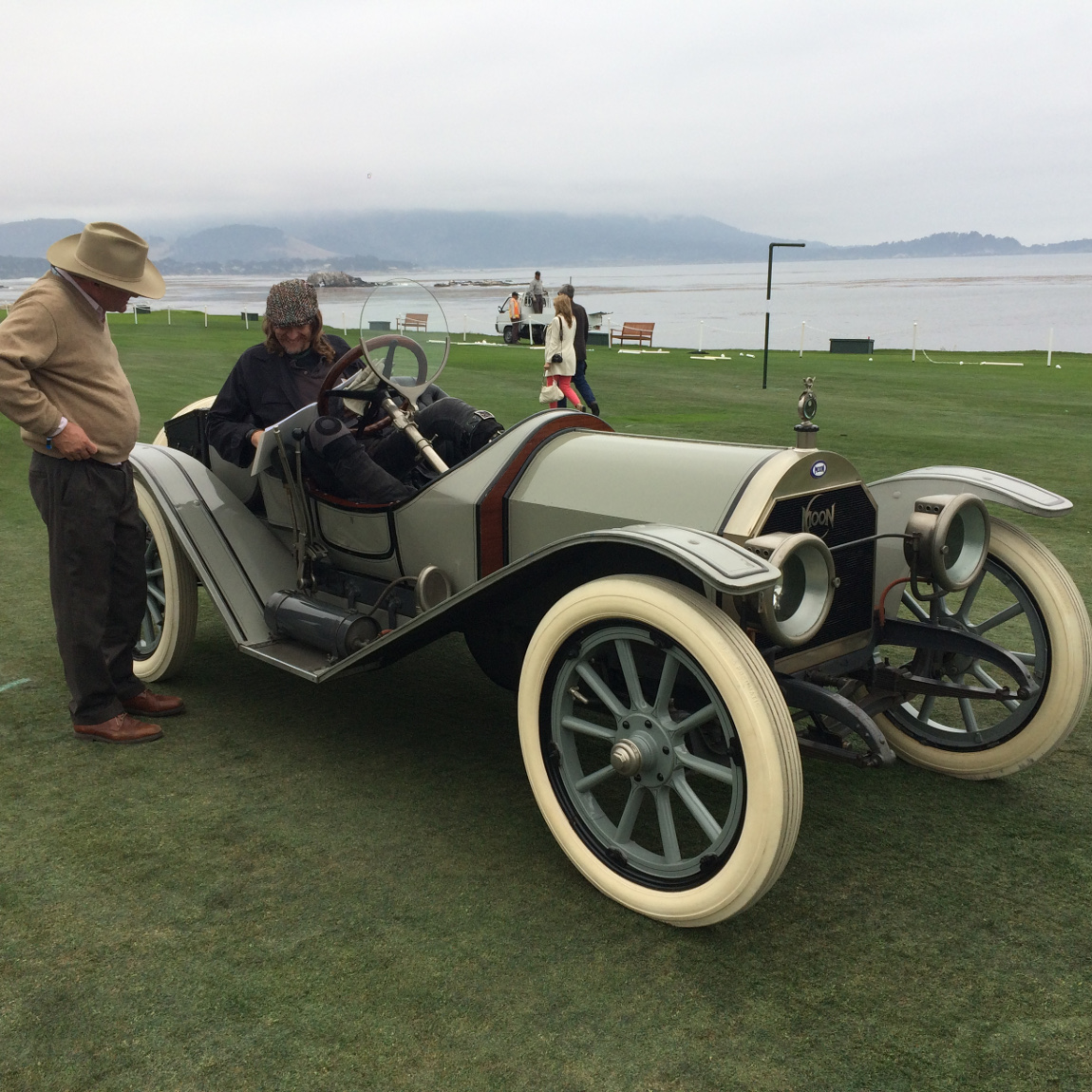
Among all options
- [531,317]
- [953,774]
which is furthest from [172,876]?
[531,317]

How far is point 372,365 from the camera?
3.76 m

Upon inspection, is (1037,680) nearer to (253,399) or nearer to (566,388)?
(253,399)

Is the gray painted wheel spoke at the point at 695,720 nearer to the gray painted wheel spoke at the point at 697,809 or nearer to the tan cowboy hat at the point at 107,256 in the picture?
the gray painted wheel spoke at the point at 697,809

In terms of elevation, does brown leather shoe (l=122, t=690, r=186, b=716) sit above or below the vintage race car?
below

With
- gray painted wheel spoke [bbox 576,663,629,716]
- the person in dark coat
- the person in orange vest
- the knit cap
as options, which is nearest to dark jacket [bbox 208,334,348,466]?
the knit cap

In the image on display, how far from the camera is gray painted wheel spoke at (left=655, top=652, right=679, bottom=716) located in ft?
A: 8.39

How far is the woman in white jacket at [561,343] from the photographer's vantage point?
1171 cm

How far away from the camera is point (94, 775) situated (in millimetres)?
3408

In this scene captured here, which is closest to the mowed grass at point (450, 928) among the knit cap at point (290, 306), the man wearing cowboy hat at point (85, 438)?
the man wearing cowboy hat at point (85, 438)

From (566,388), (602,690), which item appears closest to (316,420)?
(602,690)

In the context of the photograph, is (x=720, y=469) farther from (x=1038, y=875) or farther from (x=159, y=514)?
(x=159, y=514)

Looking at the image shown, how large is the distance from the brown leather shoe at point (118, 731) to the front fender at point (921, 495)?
255 cm

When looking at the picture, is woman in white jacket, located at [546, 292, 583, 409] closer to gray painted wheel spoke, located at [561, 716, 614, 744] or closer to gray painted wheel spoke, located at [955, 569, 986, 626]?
gray painted wheel spoke, located at [955, 569, 986, 626]

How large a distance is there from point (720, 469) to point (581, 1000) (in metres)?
1.49
